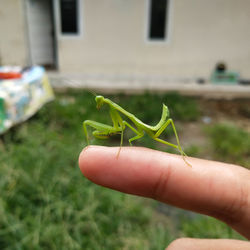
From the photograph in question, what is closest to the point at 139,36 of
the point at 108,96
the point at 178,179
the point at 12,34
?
the point at 108,96

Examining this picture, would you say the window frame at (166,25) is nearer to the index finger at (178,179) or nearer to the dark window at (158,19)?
the dark window at (158,19)

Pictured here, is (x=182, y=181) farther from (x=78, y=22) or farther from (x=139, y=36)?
(x=78, y=22)

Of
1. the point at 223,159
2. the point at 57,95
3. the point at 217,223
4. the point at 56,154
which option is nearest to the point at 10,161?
the point at 56,154

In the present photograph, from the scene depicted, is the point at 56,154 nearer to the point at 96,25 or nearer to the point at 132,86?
the point at 132,86

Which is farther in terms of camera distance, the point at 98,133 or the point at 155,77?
the point at 155,77

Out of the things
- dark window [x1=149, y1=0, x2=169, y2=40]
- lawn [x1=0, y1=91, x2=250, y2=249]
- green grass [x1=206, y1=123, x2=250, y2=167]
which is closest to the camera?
lawn [x1=0, y1=91, x2=250, y2=249]

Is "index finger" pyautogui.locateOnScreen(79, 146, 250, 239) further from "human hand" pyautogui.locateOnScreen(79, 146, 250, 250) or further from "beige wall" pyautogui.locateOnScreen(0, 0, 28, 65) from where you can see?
"beige wall" pyautogui.locateOnScreen(0, 0, 28, 65)

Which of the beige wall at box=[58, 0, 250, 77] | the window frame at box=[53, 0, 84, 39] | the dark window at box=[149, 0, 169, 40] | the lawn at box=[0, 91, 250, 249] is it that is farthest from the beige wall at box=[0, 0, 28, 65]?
the lawn at box=[0, 91, 250, 249]
